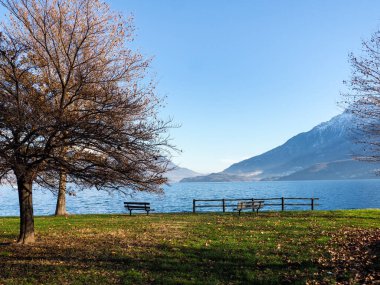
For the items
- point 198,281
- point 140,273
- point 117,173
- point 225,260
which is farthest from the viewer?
point 117,173

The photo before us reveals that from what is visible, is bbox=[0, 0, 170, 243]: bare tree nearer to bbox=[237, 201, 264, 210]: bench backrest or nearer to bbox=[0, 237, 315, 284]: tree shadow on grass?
bbox=[0, 237, 315, 284]: tree shadow on grass

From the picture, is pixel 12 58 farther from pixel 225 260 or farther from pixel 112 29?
pixel 225 260

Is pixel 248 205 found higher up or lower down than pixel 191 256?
higher up

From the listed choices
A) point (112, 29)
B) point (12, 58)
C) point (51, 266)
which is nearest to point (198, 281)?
point (51, 266)

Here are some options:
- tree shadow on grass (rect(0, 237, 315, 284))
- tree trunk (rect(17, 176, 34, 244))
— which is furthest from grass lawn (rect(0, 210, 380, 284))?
tree trunk (rect(17, 176, 34, 244))

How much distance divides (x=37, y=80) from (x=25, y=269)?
7.51m

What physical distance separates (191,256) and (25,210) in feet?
23.8

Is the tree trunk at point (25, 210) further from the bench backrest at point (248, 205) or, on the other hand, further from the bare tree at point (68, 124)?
the bench backrest at point (248, 205)

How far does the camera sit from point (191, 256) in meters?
13.1

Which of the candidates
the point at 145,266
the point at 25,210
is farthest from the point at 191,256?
the point at 25,210

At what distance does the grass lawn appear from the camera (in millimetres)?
10641

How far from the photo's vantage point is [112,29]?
18.6m

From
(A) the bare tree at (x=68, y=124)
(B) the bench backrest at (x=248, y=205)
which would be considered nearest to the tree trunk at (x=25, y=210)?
(A) the bare tree at (x=68, y=124)

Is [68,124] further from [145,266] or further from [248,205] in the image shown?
[248,205]
